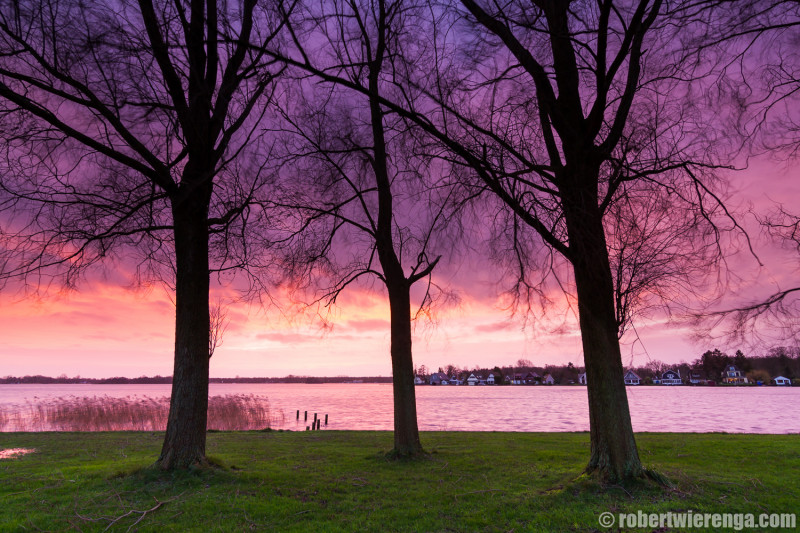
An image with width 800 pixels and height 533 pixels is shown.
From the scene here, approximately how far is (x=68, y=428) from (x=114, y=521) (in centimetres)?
2648

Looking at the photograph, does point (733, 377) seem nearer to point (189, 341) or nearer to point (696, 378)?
point (696, 378)

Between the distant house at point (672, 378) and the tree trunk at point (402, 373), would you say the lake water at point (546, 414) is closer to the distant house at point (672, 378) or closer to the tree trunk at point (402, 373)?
the tree trunk at point (402, 373)

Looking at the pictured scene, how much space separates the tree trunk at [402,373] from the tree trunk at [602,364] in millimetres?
4937

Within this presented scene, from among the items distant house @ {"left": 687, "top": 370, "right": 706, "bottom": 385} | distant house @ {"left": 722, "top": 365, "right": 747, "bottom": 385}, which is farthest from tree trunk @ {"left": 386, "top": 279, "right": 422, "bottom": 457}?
distant house @ {"left": 687, "top": 370, "right": 706, "bottom": 385}

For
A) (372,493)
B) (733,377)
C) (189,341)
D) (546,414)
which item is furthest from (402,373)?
(733,377)

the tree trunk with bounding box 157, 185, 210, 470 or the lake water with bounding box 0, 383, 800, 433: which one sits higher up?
the tree trunk with bounding box 157, 185, 210, 470

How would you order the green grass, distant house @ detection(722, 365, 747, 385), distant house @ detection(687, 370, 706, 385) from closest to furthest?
the green grass → distant house @ detection(722, 365, 747, 385) → distant house @ detection(687, 370, 706, 385)

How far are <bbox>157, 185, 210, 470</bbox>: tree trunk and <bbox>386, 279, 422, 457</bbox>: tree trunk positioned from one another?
15.6ft

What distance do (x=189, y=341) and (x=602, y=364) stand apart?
7.55 m

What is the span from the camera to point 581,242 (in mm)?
6902

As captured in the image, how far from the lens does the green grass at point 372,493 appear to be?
6.22 meters

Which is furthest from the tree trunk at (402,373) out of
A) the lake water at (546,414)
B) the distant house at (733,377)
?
the distant house at (733,377)

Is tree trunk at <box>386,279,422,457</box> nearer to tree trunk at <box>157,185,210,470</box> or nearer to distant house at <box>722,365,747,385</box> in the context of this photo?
tree trunk at <box>157,185,210,470</box>

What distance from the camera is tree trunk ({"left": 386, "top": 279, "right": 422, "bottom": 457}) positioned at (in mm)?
11969
